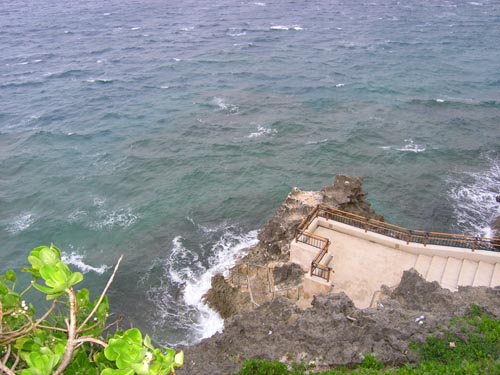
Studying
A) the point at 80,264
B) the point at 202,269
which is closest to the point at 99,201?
the point at 80,264

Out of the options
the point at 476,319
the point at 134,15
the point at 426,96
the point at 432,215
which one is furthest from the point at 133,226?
the point at 134,15

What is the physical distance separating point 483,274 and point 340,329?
25.6 ft

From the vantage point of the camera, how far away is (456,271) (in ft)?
63.2

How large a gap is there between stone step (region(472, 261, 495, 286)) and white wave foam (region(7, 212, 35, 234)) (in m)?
30.7

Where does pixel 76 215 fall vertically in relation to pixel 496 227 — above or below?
below

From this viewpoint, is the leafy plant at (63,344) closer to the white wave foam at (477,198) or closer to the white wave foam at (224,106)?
the white wave foam at (477,198)

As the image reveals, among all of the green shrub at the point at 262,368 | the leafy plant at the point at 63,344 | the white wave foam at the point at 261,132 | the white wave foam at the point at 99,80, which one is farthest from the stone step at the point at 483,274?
the white wave foam at the point at 99,80

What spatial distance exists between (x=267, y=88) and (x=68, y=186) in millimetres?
28386

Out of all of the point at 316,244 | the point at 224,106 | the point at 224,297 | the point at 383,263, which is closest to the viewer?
the point at 383,263

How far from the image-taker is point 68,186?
38094 millimetres

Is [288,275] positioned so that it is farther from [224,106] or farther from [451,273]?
[224,106]

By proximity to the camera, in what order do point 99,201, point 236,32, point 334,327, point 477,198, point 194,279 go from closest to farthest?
point 334,327
point 194,279
point 477,198
point 99,201
point 236,32

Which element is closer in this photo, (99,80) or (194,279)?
(194,279)

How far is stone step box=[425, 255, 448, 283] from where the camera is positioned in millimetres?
19188
